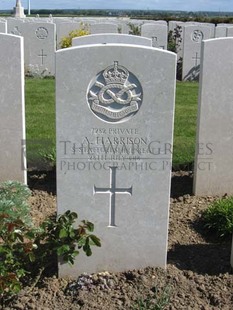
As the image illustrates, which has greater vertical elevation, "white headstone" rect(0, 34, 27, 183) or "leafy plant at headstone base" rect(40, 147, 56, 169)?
"white headstone" rect(0, 34, 27, 183)

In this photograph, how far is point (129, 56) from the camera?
319 cm

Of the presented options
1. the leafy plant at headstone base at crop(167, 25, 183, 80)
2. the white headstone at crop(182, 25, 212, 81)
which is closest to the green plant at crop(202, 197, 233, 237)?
the white headstone at crop(182, 25, 212, 81)

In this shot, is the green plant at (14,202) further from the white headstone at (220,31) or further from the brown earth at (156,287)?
the white headstone at (220,31)

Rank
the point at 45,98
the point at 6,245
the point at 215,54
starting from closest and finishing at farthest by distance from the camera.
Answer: the point at 6,245
the point at 215,54
the point at 45,98

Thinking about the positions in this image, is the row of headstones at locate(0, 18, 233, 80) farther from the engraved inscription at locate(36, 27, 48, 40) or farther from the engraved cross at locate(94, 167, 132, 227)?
the engraved cross at locate(94, 167, 132, 227)

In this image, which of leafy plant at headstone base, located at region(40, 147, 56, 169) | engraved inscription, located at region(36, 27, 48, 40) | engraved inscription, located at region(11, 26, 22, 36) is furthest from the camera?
engraved inscription, located at region(11, 26, 22, 36)

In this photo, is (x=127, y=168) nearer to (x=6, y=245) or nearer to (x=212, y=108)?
(x=6, y=245)

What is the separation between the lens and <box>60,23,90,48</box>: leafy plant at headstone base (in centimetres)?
1333

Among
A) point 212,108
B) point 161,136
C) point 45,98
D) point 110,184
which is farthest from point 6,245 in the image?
point 45,98

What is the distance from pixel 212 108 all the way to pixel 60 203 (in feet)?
7.24

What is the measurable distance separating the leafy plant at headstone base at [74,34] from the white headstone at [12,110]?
837 centimetres

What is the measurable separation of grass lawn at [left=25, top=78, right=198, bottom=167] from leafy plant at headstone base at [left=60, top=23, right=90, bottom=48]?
1918 mm

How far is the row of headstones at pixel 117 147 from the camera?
3197 millimetres

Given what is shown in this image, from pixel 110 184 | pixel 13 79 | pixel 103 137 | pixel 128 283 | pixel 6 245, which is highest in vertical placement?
pixel 13 79
